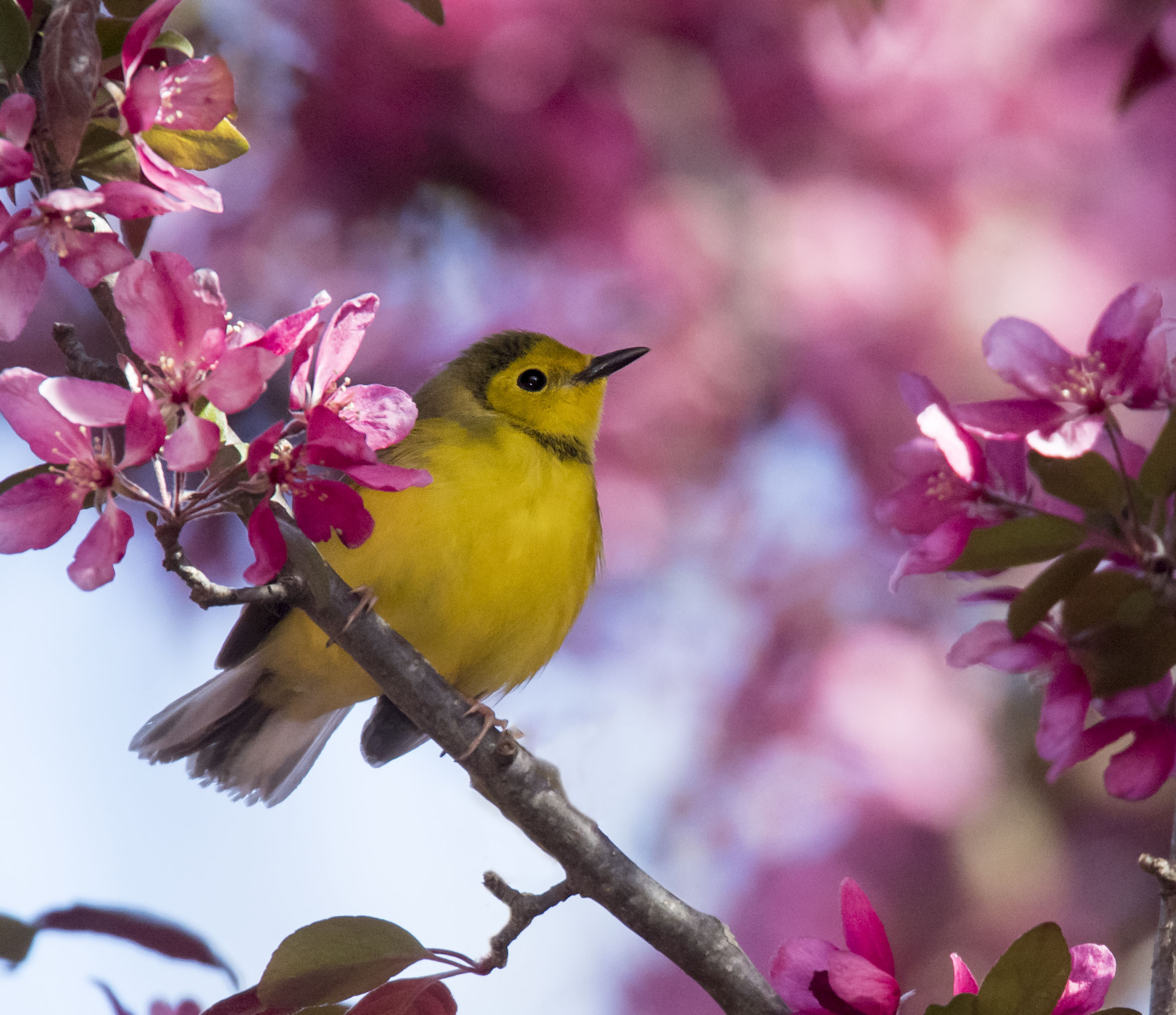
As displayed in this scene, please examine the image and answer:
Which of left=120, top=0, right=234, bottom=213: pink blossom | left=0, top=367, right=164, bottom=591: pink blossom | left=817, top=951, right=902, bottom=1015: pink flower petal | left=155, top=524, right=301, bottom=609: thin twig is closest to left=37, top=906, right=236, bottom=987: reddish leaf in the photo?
left=155, top=524, right=301, bottom=609: thin twig

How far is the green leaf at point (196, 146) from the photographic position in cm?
144

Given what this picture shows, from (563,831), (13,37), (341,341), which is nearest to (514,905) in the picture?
(563,831)

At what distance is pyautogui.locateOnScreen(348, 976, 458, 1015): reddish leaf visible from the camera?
158 centimetres

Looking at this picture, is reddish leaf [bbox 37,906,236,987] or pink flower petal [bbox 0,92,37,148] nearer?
pink flower petal [bbox 0,92,37,148]

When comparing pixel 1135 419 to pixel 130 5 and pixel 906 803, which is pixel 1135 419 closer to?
pixel 906 803

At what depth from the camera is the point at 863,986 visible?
1470 mm

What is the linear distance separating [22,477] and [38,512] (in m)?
0.05

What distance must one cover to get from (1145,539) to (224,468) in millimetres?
1069

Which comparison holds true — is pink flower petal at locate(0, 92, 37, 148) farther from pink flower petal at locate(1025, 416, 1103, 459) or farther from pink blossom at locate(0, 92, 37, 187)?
pink flower petal at locate(1025, 416, 1103, 459)

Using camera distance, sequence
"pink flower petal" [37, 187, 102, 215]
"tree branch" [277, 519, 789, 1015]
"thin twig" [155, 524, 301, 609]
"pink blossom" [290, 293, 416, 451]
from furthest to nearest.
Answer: "tree branch" [277, 519, 789, 1015] → "pink blossom" [290, 293, 416, 451] → "thin twig" [155, 524, 301, 609] → "pink flower petal" [37, 187, 102, 215]

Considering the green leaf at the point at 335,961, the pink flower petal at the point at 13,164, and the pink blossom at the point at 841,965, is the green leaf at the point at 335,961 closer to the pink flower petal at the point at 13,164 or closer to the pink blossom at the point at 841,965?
the pink blossom at the point at 841,965

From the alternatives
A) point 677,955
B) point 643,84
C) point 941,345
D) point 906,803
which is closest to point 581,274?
point 643,84

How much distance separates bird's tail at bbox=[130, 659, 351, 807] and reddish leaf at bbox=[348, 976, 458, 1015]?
64.9 inches

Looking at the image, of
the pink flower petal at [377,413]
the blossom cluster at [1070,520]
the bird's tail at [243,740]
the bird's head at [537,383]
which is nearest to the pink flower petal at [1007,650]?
the blossom cluster at [1070,520]
